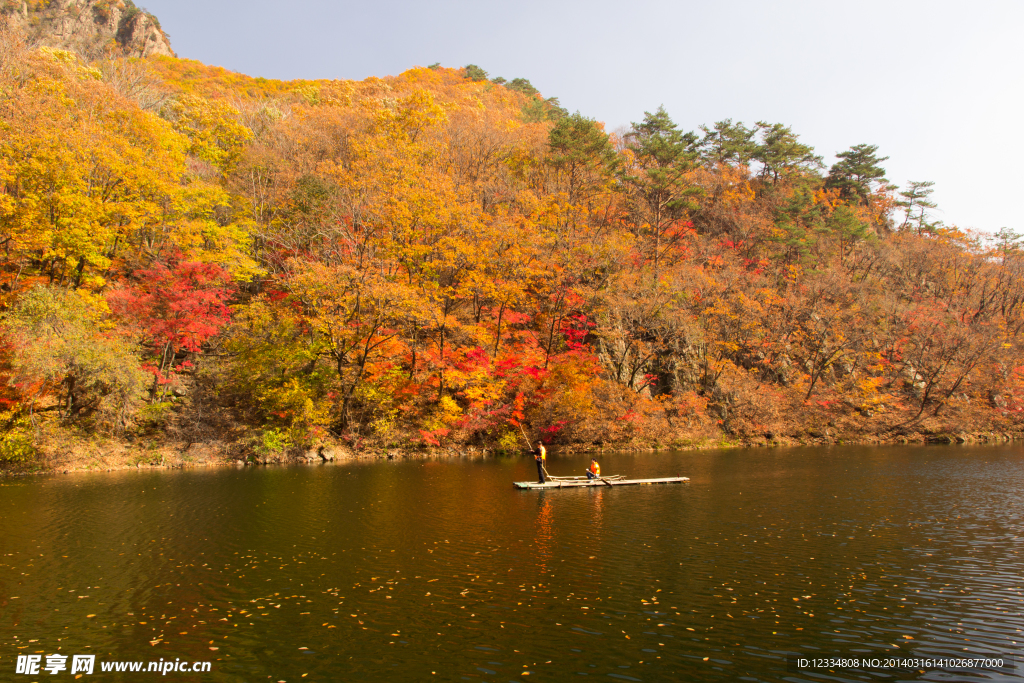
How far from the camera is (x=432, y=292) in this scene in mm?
35594

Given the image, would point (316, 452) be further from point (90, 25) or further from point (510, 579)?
point (90, 25)

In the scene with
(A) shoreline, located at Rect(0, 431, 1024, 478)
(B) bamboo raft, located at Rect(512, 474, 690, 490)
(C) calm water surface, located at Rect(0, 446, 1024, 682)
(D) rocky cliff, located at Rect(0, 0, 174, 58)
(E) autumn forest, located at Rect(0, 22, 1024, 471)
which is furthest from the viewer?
(D) rocky cliff, located at Rect(0, 0, 174, 58)

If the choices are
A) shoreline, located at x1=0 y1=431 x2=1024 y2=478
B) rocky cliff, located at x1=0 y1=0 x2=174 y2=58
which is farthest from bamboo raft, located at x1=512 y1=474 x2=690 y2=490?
rocky cliff, located at x1=0 y1=0 x2=174 y2=58

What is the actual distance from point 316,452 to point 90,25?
91.3 meters

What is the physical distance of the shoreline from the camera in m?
27.3

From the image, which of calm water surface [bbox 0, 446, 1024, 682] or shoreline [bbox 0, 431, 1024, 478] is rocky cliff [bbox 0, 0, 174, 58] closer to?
shoreline [bbox 0, 431, 1024, 478]

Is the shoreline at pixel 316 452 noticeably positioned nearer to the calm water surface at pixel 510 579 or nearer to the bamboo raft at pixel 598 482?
the calm water surface at pixel 510 579

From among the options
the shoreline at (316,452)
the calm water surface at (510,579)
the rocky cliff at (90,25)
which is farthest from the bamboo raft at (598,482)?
the rocky cliff at (90,25)

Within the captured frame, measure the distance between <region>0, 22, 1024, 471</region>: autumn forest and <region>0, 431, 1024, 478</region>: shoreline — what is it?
0.50 metres

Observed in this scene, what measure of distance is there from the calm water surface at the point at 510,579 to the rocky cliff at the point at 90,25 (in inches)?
2918

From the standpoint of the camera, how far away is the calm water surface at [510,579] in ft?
27.6

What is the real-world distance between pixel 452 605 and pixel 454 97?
219ft

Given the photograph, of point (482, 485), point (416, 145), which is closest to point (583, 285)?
point (416, 145)

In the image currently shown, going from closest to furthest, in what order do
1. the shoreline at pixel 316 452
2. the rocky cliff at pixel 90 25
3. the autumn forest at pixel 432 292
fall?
the shoreline at pixel 316 452
the autumn forest at pixel 432 292
the rocky cliff at pixel 90 25
